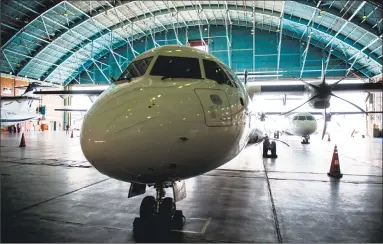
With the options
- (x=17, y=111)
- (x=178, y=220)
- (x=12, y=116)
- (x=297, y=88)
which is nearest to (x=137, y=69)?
(x=178, y=220)

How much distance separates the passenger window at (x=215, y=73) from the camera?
4.75m

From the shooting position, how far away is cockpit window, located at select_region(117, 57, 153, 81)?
15.5 feet

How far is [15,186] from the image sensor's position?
7.52 meters

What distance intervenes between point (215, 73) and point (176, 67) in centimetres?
73

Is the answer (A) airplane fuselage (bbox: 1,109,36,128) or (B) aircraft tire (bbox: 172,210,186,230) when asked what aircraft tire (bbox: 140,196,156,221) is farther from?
(A) airplane fuselage (bbox: 1,109,36,128)

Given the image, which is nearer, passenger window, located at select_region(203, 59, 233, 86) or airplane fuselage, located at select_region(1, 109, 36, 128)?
passenger window, located at select_region(203, 59, 233, 86)

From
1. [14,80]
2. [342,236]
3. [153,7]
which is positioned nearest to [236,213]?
[342,236]

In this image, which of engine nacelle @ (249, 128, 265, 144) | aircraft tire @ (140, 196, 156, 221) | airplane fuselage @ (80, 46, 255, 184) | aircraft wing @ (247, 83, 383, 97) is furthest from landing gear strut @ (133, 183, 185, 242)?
aircraft wing @ (247, 83, 383, 97)

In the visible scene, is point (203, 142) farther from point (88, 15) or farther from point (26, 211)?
point (88, 15)

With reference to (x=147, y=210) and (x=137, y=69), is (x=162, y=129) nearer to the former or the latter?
(x=137, y=69)

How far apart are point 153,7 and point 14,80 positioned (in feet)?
82.3

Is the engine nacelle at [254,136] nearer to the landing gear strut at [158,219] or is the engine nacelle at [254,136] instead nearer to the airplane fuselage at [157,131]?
the landing gear strut at [158,219]

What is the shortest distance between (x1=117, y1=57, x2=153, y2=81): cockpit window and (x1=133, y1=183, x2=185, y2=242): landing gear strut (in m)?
1.92

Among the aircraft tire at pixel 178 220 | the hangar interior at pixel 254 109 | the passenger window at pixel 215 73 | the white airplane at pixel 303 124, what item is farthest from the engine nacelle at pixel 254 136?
the white airplane at pixel 303 124
